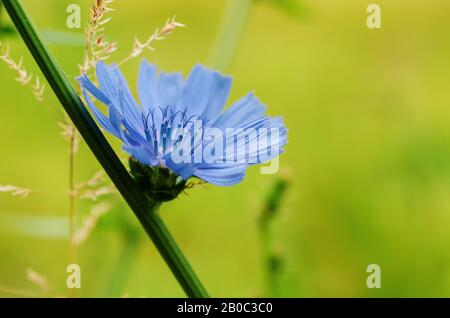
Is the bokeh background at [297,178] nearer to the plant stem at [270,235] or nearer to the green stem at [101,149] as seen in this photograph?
the plant stem at [270,235]

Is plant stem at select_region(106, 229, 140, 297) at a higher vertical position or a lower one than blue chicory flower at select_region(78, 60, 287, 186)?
lower

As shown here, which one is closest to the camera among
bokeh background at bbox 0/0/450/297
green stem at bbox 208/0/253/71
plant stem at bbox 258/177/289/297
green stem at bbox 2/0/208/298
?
green stem at bbox 2/0/208/298

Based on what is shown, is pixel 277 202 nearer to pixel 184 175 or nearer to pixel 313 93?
pixel 184 175

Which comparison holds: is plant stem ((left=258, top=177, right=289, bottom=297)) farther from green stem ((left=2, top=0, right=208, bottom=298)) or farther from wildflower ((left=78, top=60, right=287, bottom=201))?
green stem ((left=2, top=0, right=208, bottom=298))

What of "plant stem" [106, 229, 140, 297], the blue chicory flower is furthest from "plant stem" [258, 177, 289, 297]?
the blue chicory flower

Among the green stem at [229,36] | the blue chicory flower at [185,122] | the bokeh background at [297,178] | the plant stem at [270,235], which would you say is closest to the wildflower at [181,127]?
the blue chicory flower at [185,122]

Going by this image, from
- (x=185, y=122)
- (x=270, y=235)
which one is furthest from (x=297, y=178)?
(x=185, y=122)

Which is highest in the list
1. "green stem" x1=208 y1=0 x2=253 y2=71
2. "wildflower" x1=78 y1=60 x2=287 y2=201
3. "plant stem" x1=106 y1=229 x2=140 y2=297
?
"green stem" x1=208 y1=0 x2=253 y2=71
